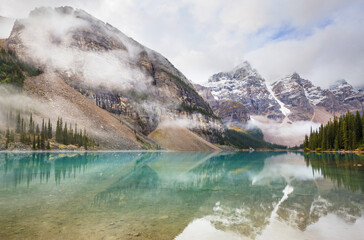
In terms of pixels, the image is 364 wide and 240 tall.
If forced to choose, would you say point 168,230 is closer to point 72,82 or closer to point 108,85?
point 72,82

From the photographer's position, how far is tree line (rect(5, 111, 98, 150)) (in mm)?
97812

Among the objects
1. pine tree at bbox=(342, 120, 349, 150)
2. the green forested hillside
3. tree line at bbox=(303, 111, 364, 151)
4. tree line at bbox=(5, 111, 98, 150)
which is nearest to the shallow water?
tree line at bbox=(303, 111, 364, 151)

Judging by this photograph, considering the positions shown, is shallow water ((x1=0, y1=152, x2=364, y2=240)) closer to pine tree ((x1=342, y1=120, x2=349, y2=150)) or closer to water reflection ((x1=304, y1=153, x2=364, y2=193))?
water reflection ((x1=304, y1=153, x2=364, y2=193))

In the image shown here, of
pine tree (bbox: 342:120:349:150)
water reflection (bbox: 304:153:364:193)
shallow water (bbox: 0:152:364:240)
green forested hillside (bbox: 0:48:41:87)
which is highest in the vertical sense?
green forested hillside (bbox: 0:48:41:87)

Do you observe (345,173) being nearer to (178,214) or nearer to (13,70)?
(178,214)

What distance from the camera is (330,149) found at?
349ft

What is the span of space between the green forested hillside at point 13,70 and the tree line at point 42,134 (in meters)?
32.0

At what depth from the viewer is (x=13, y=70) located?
139 metres

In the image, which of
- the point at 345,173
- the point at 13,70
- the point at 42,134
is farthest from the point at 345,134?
the point at 13,70

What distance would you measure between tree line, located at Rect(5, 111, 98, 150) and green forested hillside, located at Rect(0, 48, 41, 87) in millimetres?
31988

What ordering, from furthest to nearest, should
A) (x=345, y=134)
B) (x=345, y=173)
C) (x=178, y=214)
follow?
(x=345, y=134)
(x=345, y=173)
(x=178, y=214)

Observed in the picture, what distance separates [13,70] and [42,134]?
65515 mm

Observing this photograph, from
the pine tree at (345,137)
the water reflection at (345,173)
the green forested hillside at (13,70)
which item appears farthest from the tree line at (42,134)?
the pine tree at (345,137)

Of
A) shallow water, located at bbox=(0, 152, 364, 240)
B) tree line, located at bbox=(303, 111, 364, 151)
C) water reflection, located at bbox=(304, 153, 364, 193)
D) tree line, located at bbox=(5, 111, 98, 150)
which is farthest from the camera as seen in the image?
tree line, located at bbox=(5, 111, 98, 150)
